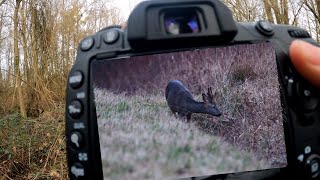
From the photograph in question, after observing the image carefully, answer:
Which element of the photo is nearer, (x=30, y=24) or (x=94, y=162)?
(x=94, y=162)

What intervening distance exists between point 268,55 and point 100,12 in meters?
7.33

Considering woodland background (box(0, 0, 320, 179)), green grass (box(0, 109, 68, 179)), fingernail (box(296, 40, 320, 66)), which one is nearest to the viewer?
fingernail (box(296, 40, 320, 66))

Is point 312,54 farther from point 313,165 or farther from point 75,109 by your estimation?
point 75,109

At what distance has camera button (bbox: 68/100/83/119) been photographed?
2.14ft

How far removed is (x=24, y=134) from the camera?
3396 millimetres

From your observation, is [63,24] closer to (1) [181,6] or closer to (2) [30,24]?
(2) [30,24]

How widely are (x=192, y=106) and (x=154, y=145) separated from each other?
0.11m

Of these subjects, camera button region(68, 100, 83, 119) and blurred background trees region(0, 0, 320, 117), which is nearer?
camera button region(68, 100, 83, 119)

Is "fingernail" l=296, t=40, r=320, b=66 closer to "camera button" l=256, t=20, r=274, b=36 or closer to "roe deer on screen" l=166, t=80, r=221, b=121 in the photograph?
"camera button" l=256, t=20, r=274, b=36

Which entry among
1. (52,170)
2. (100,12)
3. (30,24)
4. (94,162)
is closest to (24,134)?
(52,170)

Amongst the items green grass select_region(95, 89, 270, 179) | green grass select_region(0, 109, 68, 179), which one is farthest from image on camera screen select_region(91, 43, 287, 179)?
green grass select_region(0, 109, 68, 179)

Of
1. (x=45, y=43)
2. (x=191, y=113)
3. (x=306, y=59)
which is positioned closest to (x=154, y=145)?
(x=191, y=113)

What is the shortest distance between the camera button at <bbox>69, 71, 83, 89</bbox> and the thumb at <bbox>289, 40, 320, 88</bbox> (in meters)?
0.40

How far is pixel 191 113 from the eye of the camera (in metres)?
0.67
